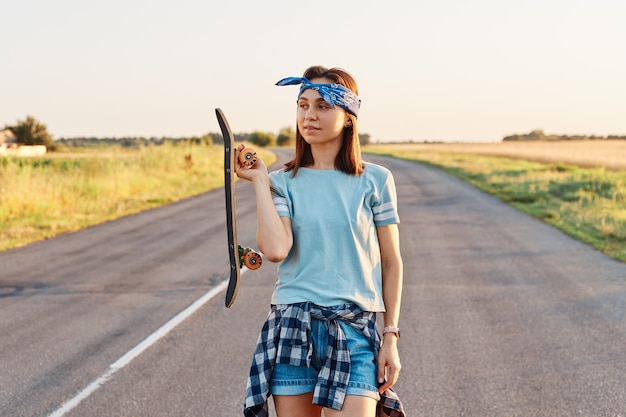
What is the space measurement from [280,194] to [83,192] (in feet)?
66.8

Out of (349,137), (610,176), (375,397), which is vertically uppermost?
(349,137)

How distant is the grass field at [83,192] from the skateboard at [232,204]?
38.8 ft

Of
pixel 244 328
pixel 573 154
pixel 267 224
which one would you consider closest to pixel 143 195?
pixel 244 328

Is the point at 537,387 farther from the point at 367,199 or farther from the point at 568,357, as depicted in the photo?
the point at 367,199

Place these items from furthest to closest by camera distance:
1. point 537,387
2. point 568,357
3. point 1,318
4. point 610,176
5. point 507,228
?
point 610,176 < point 507,228 < point 1,318 < point 568,357 < point 537,387

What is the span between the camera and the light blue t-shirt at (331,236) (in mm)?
2586

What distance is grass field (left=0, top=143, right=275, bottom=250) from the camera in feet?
54.1

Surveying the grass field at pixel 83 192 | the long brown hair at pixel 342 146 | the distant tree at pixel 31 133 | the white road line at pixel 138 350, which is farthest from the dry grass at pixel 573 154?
the distant tree at pixel 31 133

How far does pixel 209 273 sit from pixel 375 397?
26.0 ft

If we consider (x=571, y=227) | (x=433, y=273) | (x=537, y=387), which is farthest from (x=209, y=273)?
(x=571, y=227)

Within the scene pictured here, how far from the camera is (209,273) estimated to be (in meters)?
10.3

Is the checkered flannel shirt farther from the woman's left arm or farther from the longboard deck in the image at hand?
the longboard deck

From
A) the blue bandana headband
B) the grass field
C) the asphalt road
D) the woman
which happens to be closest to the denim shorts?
the woman

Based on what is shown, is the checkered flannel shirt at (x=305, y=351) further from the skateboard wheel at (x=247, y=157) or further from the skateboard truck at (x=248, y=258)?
the skateboard wheel at (x=247, y=157)
